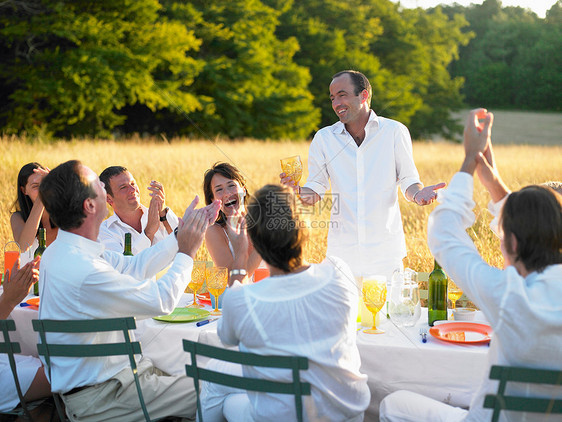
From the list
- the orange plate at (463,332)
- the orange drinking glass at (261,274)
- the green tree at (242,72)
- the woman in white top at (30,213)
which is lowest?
the orange plate at (463,332)

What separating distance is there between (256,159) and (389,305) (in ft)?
36.0

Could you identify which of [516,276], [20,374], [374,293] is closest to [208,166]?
[20,374]

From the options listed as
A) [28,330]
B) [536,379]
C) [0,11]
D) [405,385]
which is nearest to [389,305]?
[405,385]

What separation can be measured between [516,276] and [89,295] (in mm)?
1475

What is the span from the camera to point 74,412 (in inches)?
89.5

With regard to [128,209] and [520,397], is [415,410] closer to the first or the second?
[520,397]

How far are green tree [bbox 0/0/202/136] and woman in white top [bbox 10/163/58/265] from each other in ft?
41.9

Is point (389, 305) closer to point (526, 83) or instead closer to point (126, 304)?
point (126, 304)

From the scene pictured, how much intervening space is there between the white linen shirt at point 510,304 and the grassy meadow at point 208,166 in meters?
3.10

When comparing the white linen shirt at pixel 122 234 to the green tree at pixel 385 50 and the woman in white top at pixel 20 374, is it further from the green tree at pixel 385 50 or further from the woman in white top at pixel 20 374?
the green tree at pixel 385 50

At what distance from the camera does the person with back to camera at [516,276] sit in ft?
5.44

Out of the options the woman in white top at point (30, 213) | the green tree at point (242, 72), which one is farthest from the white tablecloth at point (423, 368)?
the green tree at point (242, 72)

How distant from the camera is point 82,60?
1658 cm

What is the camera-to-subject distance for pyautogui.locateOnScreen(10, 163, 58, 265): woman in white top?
4086mm
